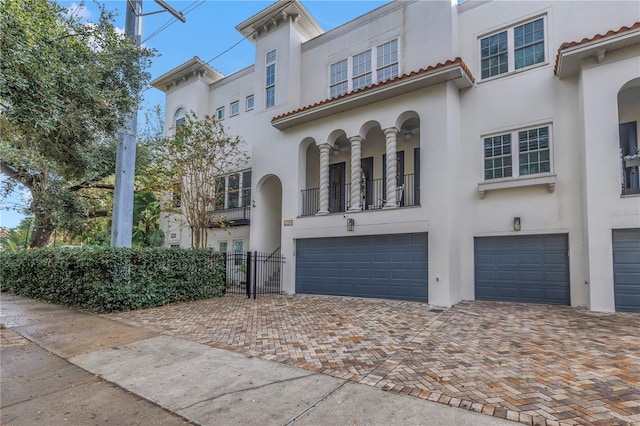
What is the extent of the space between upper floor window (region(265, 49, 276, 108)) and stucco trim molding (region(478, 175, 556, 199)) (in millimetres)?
8511

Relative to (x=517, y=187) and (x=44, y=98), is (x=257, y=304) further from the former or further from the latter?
(x=517, y=187)

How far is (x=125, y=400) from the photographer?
3697 millimetres

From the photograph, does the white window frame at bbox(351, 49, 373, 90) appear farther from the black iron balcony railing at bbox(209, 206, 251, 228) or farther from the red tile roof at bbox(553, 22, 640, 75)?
the black iron balcony railing at bbox(209, 206, 251, 228)

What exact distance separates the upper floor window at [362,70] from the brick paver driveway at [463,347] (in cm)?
760

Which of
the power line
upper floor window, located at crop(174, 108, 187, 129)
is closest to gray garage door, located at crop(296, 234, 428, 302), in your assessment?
the power line

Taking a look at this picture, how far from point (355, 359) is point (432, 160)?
6.42 metres

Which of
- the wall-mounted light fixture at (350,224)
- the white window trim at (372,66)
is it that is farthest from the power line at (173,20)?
the wall-mounted light fixture at (350,224)

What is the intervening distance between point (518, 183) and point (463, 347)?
5540mm

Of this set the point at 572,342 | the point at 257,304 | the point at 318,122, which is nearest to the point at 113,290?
the point at 257,304

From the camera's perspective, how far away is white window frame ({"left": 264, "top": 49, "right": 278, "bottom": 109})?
1383 cm

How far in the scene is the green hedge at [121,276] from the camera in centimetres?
868

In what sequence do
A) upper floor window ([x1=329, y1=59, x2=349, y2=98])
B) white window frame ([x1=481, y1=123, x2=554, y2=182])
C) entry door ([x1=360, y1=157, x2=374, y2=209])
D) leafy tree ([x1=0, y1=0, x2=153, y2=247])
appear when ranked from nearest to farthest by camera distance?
leafy tree ([x1=0, y1=0, x2=153, y2=247]) < white window frame ([x1=481, y1=123, x2=554, y2=182]) < entry door ([x1=360, y1=157, x2=374, y2=209]) < upper floor window ([x1=329, y1=59, x2=349, y2=98])

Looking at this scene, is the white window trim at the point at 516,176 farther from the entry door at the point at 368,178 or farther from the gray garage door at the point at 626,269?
the entry door at the point at 368,178

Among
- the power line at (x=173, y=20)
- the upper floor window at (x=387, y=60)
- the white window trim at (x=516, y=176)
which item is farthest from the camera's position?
the upper floor window at (x=387, y=60)
